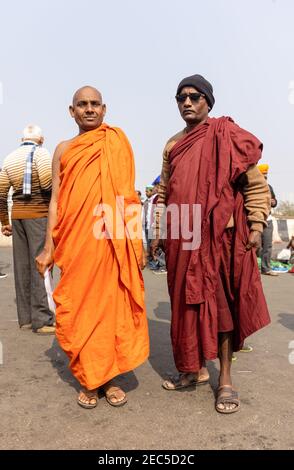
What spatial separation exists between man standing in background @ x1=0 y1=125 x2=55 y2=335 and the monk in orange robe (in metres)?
1.65

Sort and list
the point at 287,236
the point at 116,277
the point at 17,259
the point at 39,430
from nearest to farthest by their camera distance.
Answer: the point at 39,430 < the point at 116,277 < the point at 17,259 < the point at 287,236

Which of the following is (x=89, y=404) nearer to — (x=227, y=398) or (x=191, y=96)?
(x=227, y=398)

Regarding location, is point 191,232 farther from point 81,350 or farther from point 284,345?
point 284,345

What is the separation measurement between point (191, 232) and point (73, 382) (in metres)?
1.42

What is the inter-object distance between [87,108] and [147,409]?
6.68 feet

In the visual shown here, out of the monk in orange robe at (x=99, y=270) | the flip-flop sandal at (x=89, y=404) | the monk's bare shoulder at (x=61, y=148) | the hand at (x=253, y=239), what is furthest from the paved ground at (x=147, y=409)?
the monk's bare shoulder at (x=61, y=148)

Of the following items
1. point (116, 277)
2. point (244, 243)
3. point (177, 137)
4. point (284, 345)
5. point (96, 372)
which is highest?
point (177, 137)

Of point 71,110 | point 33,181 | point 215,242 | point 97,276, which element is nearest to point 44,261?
point 97,276

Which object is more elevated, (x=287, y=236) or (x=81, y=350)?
(x=81, y=350)

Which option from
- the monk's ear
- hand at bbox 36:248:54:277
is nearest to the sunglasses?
the monk's ear

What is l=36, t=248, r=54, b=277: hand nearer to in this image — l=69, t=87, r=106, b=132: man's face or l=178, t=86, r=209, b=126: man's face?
l=69, t=87, r=106, b=132: man's face

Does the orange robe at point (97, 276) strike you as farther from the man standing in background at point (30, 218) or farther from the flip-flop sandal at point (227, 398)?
the man standing in background at point (30, 218)
